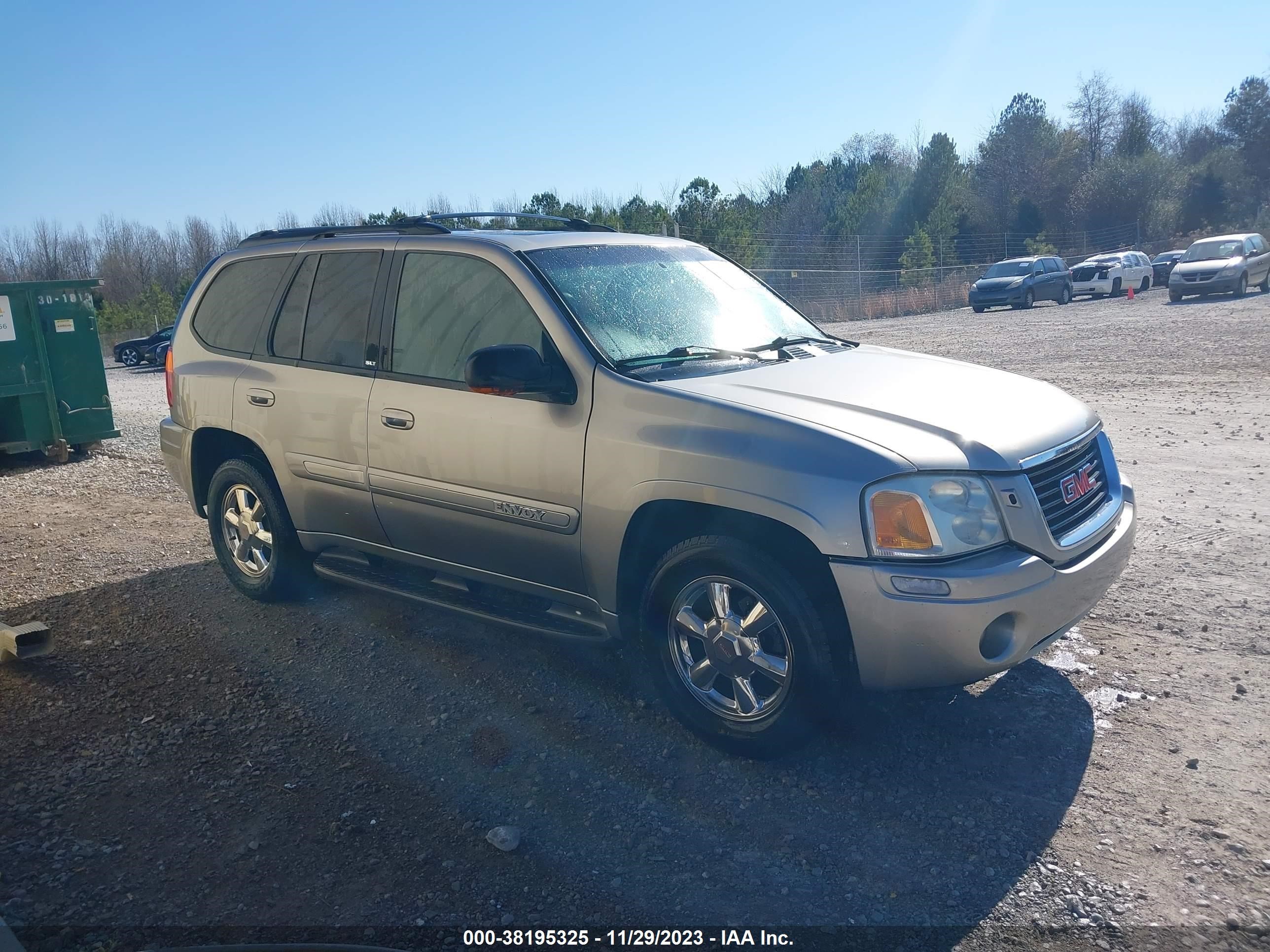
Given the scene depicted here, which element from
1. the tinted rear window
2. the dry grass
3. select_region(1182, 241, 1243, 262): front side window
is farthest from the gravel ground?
the dry grass

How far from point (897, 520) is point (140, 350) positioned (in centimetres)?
3222

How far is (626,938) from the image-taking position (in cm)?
281

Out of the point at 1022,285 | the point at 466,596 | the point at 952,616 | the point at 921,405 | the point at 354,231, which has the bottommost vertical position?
the point at 1022,285

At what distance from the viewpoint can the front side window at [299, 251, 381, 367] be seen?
4934 millimetres

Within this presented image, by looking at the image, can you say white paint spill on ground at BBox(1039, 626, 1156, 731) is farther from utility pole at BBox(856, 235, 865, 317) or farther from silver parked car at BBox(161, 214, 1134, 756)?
utility pole at BBox(856, 235, 865, 317)

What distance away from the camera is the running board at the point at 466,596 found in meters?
4.13

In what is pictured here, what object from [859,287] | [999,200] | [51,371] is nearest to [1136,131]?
[999,200]

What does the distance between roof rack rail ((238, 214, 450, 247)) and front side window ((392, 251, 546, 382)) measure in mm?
207

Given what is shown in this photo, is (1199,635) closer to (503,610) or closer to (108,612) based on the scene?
(503,610)

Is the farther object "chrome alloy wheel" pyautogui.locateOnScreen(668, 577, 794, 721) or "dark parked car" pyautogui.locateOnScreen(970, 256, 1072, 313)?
"dark parked car" pyautogui.locateOnScreen(970, 256, 1072, 313)

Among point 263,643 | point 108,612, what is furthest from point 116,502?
point 263,643

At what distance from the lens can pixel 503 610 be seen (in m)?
4.39

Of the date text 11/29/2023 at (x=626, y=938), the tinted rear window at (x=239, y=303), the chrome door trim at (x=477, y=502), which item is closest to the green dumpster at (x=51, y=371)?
the tinted rear window at (x=239, y=303)

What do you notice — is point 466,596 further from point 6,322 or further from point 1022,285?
point 1022,285
